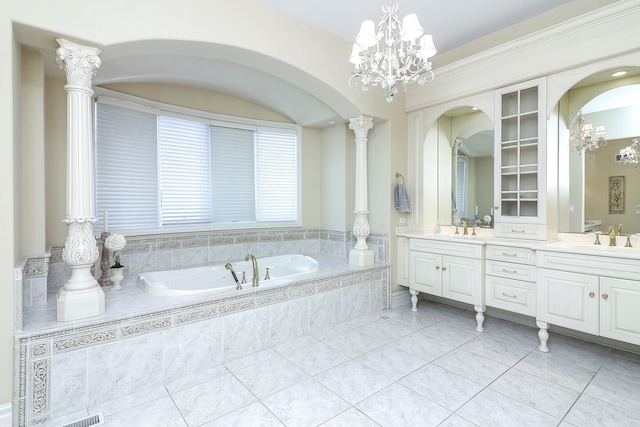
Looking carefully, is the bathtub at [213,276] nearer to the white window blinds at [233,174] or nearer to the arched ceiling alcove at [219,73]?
the white window blinds at [233,174]

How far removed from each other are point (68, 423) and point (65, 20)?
2409 millimetres

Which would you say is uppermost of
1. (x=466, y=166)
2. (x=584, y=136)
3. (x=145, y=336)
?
(x=584, y=136)

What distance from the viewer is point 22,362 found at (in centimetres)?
180

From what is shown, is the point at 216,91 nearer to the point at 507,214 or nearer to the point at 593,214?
the point at 507,214

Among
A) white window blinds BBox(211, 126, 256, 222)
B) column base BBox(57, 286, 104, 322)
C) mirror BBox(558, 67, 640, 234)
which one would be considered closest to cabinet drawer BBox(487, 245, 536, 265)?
mirror BBox(558, 67, 640, 234)

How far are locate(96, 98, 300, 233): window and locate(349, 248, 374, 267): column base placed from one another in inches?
45.2

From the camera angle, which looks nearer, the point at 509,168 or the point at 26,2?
A: the point at 26,2

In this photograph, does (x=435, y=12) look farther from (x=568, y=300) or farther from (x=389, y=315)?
(x=389, y=315)

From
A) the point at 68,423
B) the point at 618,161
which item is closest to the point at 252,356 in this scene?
the point at 68,423

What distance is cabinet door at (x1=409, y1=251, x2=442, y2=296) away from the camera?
3.55 metres

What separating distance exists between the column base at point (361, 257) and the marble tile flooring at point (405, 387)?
879mm

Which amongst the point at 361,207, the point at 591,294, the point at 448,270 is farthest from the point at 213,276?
the point at 591,294

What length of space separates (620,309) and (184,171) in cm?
425

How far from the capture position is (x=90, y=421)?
73.3 inches
